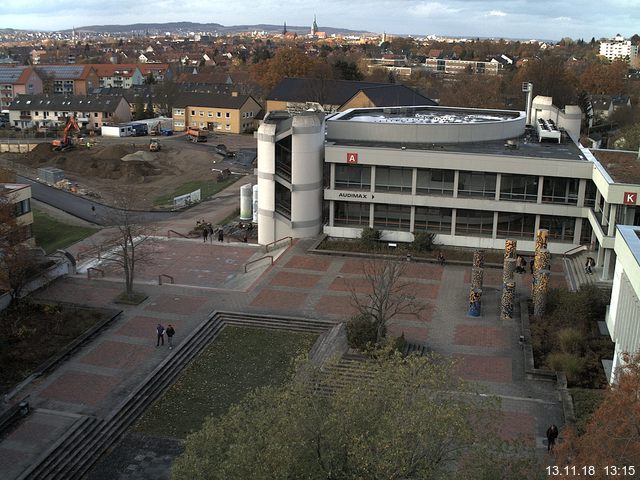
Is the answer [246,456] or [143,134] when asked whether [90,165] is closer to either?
[143,134]

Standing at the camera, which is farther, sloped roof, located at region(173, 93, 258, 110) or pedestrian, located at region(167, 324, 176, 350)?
sloped roof, located at region(173, 93, 258, 110)

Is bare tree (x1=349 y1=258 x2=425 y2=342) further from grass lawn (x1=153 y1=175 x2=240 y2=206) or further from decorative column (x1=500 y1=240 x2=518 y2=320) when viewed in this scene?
grass lawn (x1=153 y1=175 x2=240 y2=206)

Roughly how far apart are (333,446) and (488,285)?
26731 mm

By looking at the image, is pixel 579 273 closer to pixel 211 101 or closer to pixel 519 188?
pixel 519 188

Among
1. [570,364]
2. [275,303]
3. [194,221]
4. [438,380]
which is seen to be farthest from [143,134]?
[438,380]

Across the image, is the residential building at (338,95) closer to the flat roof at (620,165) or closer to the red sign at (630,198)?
the flat roof at (620,165)

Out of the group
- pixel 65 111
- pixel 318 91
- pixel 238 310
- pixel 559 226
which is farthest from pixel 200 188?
pixel 65 111

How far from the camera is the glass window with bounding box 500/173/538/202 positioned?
45.5m

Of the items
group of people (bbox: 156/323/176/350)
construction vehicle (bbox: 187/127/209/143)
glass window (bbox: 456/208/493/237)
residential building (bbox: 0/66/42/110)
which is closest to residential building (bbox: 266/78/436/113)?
construction vehicle (bbox: 187/127/209/143)

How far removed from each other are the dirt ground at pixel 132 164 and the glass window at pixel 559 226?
38.3 metres

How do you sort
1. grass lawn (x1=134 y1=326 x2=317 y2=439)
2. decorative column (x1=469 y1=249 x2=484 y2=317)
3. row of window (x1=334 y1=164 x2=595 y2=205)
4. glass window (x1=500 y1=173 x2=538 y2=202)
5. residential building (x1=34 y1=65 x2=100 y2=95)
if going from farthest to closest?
residential building (x1=34 y1=65 x2=100 y2=95)
glass window (x1=500 y1=173 x2=538 y2=202)
row of window (x1=334 y1=164 x2=595 y2=205)
decorative column (x1=469 y1=249 x2=484 y2=317)
grass lawn (x1=134 y1=326 x2=317 y2=439)

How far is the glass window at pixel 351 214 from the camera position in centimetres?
4841

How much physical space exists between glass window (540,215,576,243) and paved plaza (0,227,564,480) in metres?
3.31

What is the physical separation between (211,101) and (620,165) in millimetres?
74916
